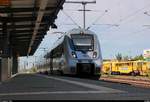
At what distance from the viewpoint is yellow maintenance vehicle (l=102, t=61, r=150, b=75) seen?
247ft

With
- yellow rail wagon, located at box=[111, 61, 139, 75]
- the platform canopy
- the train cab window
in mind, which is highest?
the platform canopy

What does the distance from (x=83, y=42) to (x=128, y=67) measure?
46872 mm

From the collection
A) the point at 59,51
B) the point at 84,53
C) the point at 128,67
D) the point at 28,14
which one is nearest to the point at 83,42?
the point at 84,53

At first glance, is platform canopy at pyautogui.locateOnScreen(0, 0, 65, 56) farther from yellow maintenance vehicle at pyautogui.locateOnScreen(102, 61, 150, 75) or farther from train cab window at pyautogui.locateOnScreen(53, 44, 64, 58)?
yellow maintenance vehicle at pyautogui.locateOnScreen(102, 61, 150, 75)

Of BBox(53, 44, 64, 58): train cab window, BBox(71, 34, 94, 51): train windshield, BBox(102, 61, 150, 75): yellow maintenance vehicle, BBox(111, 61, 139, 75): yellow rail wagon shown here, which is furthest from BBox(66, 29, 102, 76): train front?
BBox(111, 61, 139, 75): yellow rail wagon

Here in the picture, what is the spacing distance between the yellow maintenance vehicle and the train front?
41.2 m

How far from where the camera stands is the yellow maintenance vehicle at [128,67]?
75.4 metres

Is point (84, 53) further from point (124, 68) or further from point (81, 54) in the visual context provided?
point (124, 68)

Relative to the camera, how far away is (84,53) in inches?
1289

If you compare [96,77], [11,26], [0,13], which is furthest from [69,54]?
[11,26]

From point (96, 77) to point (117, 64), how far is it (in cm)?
4991

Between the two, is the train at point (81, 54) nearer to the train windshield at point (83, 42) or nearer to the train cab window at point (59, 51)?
the train windshield at point (83, 42)

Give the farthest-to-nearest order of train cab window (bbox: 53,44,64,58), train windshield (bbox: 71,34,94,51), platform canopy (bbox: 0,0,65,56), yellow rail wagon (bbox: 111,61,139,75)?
yellow rail wagon (bbox: 111,61,139,75), train cab window (bbox: 53,44,64,58), train windshield (bbox: 71,34,94,51), platform canopy (bbox: 0,0,65,56)

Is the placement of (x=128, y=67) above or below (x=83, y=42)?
below
